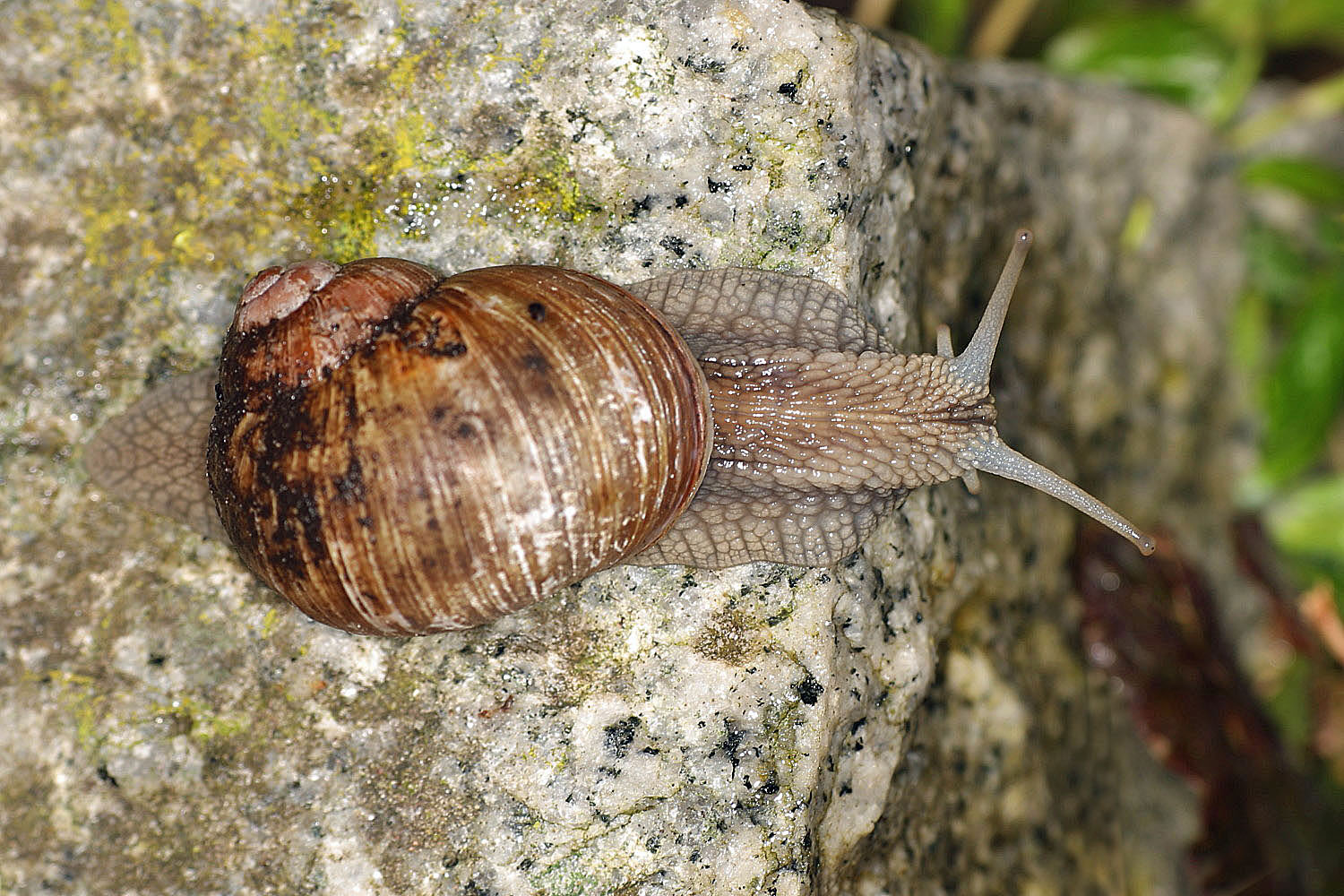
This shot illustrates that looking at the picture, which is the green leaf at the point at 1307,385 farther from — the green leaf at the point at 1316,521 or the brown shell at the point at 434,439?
the brown shell at the point at 434,439

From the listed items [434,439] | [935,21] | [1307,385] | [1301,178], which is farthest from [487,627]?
[1301,178]

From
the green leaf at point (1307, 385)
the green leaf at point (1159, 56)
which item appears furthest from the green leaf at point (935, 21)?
the green leaf at point (1307, 385)

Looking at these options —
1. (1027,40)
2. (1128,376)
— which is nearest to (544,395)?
(1128,376)

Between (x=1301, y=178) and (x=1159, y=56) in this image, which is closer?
(x=1301, y=178)

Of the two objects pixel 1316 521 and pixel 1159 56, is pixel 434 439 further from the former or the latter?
pixel 1316 521

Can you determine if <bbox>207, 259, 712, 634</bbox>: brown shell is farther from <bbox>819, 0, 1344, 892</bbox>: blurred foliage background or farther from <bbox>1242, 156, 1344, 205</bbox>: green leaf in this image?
<bbox>1242, 156, 1344, 205</bbox>: green leaf

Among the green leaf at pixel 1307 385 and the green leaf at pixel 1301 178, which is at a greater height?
the green leaf at pixel 1301 178

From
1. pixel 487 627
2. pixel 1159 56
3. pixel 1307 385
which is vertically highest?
pixel 1159 56
